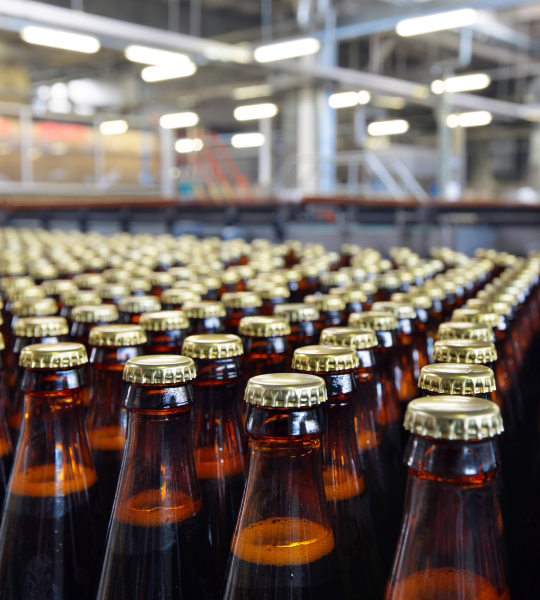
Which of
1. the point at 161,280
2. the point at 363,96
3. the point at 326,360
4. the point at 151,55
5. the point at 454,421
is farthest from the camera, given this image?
the point at 363,96

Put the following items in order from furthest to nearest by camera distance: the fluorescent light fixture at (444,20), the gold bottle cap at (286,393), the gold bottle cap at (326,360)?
→ 1. the fluorescent light fixture at (444,20)
2. the gold bottle cap at (326,360)
3. the gold bottle cap at (286,393)

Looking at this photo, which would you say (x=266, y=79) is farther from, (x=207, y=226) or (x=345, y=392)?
(x=345, y=392)

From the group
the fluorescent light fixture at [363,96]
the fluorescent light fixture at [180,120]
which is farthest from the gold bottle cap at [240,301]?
the fluorescent light fixture at [180,120]

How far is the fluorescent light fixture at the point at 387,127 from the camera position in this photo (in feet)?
67.3

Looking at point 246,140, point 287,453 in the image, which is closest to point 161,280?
point 287,453

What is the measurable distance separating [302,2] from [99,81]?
8.55 metres

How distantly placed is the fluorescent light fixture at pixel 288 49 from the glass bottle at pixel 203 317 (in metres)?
9.52

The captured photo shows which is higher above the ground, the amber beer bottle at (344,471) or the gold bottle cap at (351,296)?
the gold bottle cap at (351,296)

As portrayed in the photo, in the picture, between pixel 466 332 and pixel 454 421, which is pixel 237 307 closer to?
pixel 466 332

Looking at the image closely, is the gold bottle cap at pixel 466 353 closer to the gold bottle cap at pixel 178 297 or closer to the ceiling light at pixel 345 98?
the gold bottle cap at pixel 178 297

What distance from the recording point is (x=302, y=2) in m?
12.3

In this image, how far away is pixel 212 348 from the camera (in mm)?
815

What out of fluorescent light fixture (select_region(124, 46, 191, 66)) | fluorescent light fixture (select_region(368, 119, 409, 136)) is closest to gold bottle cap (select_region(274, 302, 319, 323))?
fluorescent light fixture (select_region(124, 46, 191, 66))

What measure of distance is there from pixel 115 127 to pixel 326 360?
1636 cm
